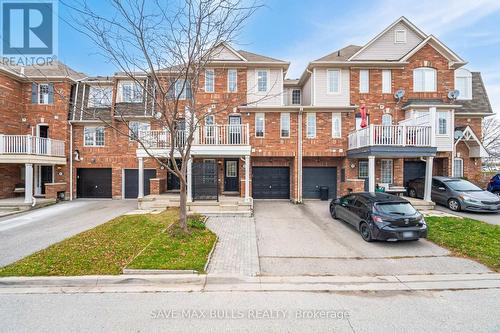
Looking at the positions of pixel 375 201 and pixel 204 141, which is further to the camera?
pixel 204 141

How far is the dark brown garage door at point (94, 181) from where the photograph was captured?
16.6 m

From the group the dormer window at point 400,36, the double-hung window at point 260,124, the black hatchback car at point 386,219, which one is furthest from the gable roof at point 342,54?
the black hatchback car at point 386,219

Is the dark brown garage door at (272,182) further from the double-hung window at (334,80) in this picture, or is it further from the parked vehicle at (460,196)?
the parked vehicle at (460,196)

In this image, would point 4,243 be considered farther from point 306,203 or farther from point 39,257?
point 306,203

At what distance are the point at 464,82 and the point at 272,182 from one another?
16197mm

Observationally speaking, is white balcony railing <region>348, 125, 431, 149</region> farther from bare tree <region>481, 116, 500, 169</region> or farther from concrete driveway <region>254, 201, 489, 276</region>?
bare tree <region>481, 116, 500, 169</region>

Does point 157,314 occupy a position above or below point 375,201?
below

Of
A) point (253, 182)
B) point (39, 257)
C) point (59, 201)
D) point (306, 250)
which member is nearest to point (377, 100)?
point (253, 182)

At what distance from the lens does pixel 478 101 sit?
1739 centimetres

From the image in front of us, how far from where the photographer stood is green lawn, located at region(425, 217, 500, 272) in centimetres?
659

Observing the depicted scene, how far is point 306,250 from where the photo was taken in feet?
23.2

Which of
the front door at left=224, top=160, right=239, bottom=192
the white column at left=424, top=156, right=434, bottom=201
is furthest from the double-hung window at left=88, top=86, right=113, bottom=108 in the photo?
the white column at left=424, top=156, right=434, bottom=201

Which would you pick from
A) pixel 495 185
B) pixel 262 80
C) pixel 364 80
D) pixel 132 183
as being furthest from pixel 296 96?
pixel 495 185

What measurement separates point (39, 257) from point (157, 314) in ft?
14.7
